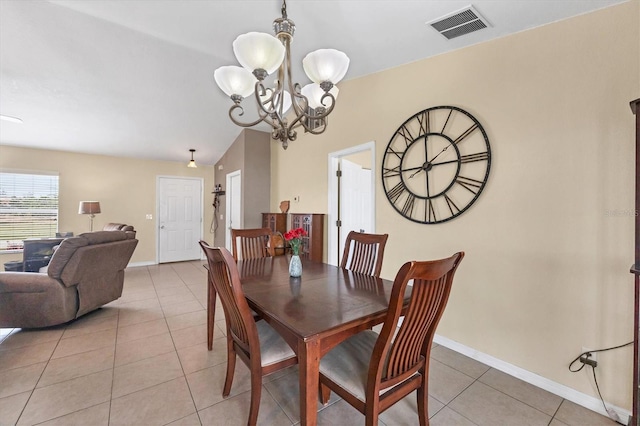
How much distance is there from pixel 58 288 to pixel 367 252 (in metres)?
3.10

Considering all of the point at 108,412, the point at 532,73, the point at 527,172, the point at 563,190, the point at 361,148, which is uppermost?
the point at 532,73

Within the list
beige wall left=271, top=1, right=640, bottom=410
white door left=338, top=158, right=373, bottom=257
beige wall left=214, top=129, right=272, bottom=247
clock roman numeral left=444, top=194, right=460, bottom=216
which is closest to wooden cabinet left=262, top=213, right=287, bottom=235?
beige wall left=214, top=129, right=272, bottom=247

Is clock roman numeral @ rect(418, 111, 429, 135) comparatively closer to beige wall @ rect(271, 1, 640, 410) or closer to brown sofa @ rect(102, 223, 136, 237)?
beige wall @ rect(271, 1, 640, 410)

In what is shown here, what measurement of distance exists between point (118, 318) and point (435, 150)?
390 centimetres

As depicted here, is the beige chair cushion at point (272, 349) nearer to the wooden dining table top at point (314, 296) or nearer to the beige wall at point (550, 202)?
the wooden dining table top at point (314, 296)

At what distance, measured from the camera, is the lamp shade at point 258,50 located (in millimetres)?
1475

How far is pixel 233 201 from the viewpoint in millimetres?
5680

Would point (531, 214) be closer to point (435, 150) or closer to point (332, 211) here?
point (435, 150)

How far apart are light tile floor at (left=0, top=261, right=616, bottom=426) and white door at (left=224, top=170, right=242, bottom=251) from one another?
2916 millimetres

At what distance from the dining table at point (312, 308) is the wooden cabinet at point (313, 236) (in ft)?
5.39

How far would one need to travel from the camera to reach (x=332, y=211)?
3.79 meters

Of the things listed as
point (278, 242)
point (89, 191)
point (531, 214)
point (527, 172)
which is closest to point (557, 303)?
point (531, 214)

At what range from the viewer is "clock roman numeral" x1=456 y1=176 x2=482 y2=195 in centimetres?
227

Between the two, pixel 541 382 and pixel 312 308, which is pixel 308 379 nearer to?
pixel 312 308
